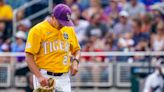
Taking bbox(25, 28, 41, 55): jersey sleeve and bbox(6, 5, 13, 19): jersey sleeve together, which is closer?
bbox(25, 28, 41, 55): jersey sleeve

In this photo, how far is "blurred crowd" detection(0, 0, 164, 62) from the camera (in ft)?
51.2

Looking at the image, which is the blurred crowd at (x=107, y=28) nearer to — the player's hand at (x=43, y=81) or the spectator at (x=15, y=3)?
the spectator at (x=15, y=3)

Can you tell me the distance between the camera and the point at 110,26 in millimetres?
16312

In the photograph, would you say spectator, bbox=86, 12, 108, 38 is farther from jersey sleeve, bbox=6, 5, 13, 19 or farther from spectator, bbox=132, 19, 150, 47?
jersey sleeve, bbox=6, 5, 13, 19

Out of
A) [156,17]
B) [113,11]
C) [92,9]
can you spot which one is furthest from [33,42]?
[92,9]

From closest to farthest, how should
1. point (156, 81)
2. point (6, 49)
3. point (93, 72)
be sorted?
point (156, 81) → point (93, 72) → point (6, 49)

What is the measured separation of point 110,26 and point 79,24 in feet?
2.59

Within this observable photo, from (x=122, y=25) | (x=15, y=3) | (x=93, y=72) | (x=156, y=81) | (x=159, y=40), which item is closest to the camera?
(x=156, y=81)

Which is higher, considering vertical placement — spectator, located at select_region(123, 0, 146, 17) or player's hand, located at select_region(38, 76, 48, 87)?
spectator, located at select_region(123, 0, 146, 17)

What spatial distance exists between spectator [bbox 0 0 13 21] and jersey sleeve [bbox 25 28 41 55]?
7481 mm

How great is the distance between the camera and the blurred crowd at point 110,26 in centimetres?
1561

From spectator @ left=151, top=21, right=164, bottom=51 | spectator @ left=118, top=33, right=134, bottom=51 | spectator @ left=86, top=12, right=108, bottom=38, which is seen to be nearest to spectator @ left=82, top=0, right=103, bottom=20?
spectator @ left=86, top=12, right=108, bottom=38

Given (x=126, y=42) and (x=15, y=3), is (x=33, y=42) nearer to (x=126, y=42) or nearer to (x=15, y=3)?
(x=126, y=42)

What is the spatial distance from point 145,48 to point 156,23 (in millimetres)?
731
